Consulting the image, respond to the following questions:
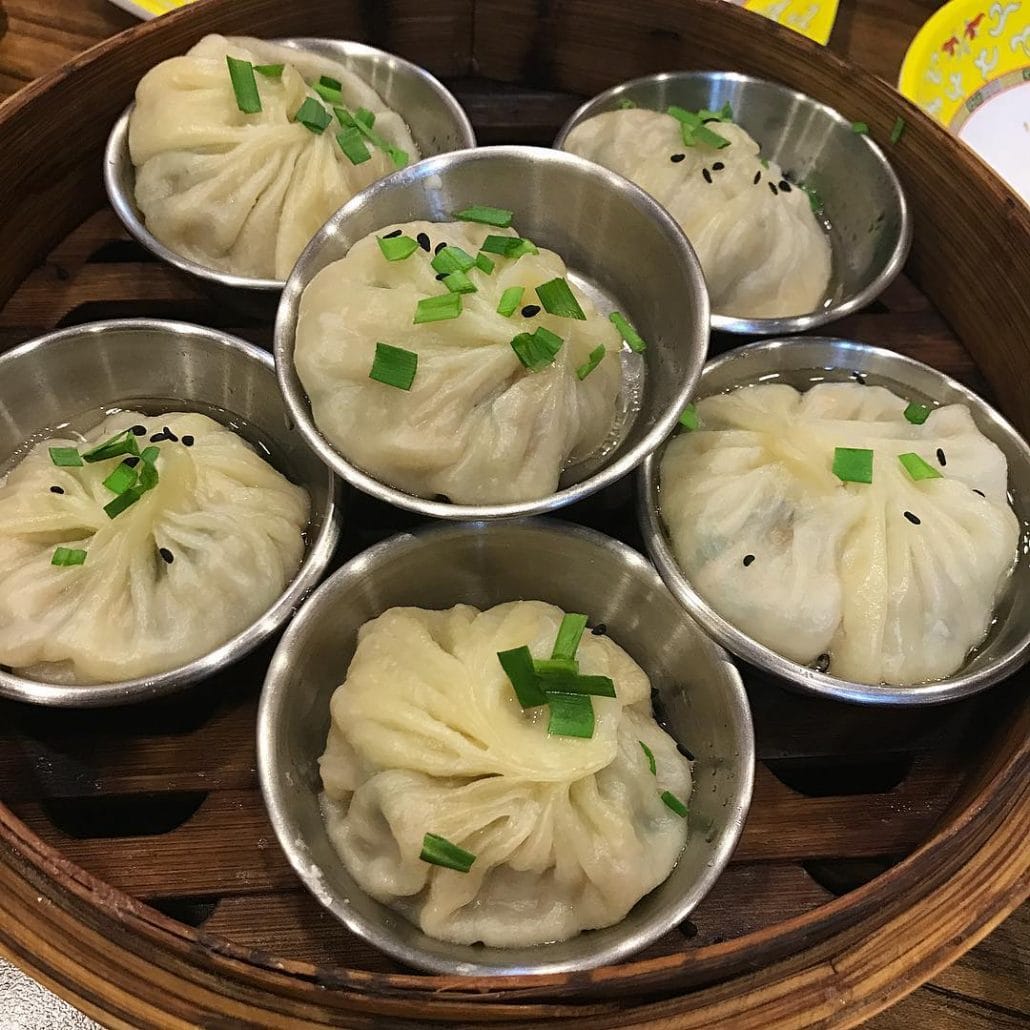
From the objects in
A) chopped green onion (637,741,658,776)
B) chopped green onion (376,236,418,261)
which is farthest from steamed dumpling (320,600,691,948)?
chopped green onion (376,236,418,261)

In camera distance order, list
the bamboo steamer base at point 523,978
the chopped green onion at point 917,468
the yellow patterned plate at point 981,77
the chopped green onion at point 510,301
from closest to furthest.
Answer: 1. the bamboo steamer base at point 523,978
2. the chopped green onion at point 510,301
3. the chopped green onion at point 917,468
4. the yellow patterned plate at point 981,77

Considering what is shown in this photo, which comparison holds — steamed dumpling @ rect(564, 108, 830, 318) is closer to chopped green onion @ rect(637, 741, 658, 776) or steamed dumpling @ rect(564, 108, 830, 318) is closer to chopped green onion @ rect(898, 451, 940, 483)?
chopped green onion @ rect(898, 451, 940, 483)

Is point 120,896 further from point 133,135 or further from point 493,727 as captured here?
point 133,135

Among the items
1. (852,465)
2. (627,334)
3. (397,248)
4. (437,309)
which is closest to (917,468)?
(852,465)

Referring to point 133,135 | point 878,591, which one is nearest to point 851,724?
point 878,591

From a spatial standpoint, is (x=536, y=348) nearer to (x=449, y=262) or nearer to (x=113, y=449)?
(x=449, y=262)

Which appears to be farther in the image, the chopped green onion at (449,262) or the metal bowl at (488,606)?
the chopped green onion at (449,262)

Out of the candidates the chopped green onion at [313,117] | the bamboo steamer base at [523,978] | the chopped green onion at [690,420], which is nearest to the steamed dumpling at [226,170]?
the chopped green onion at [313,117]

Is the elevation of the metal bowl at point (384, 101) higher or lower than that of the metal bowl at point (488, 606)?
higher

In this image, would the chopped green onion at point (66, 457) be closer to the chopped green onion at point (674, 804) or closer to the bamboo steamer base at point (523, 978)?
the bamboo steamer base at point (523, 978)
